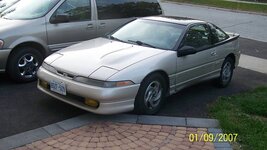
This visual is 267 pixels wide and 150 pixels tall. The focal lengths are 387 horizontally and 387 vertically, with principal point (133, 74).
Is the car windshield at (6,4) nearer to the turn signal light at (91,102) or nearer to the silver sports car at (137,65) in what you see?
the silver sports car at (137,65)

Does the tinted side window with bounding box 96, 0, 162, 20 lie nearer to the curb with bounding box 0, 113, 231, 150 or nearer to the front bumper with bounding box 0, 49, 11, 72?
the front bumper with bounding box 0, 49, 11, 72

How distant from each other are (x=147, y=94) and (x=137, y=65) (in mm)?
444

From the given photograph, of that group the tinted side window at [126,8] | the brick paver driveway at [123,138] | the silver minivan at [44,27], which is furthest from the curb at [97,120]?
the tinted side window at [126,8]

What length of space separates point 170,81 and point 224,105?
95 cm

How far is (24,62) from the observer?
6.67 metres

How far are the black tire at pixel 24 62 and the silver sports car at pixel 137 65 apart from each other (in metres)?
1.01

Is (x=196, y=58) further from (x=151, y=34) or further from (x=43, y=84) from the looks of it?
(x=43, y=84)

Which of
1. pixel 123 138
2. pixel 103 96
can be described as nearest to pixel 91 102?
pixel 103 96

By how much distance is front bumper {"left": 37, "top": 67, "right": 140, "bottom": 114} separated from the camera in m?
4.91

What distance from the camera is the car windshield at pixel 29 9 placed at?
6961mm

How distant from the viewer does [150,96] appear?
549 centimetres

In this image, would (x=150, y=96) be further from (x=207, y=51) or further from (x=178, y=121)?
(x=207, y=51)

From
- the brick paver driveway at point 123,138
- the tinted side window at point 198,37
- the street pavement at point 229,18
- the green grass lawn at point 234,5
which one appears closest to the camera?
the brick paver driveway at point 123,138

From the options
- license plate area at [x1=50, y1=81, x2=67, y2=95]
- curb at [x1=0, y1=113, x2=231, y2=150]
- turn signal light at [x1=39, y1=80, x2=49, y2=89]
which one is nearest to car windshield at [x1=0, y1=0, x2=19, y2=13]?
turn signal light at [x1=39, y1=80, x2=49, y2=89]
